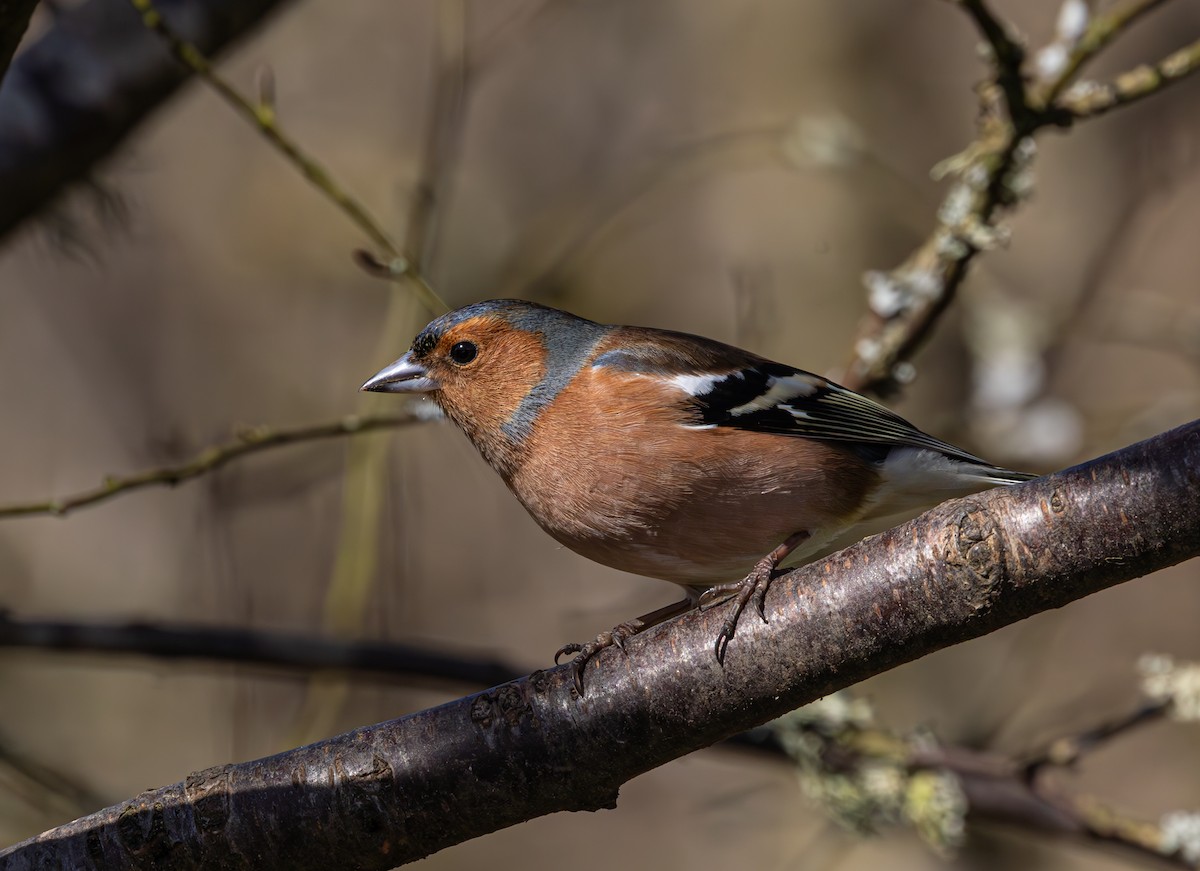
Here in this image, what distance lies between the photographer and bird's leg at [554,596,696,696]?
2662 millimetres

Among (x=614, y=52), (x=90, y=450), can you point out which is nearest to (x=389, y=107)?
(x=614, y=52)

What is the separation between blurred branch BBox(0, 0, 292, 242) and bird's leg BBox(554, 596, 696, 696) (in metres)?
2.60

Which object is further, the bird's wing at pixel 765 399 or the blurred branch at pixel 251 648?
the blurred branch at pixel 251 648

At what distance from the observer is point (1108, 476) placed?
2.11 m

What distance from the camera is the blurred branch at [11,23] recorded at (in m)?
2.43

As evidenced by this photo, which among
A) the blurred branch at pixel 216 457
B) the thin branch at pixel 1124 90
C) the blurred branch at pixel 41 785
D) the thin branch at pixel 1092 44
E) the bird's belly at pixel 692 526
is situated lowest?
the bird's belly at pixel 692 526

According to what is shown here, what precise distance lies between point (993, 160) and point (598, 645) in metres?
2.17

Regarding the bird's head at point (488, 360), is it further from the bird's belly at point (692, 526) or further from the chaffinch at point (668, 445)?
the bird's belly at point (692, 526)

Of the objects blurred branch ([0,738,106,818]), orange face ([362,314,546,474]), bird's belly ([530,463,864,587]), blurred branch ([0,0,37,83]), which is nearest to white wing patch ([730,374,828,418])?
bird's belly ([530,463,864,587])

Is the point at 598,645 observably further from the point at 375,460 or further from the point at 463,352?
the point at 375,460

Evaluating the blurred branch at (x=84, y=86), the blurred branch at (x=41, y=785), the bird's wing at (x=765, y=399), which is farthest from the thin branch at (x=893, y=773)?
the blurred branch at (x=84, y=86)

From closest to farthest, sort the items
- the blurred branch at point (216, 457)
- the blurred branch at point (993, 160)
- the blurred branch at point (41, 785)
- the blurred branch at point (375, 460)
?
the blurred branch at point (216, 457) → the blurred branch at point (993, 160) → the blurred branch at point (41, 785) → the blurred branch at point (375, 460)

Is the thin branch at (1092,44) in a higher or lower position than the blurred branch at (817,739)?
higher

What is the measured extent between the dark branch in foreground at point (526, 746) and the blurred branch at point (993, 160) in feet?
5.85
